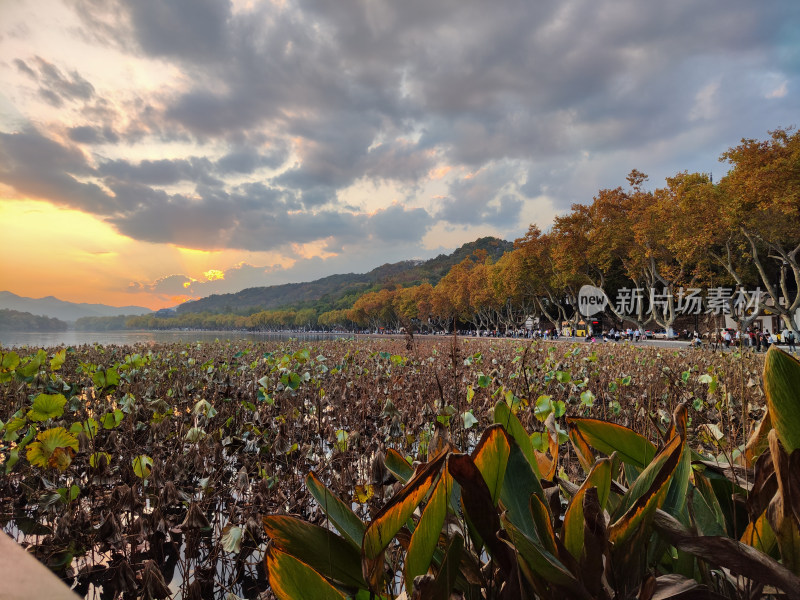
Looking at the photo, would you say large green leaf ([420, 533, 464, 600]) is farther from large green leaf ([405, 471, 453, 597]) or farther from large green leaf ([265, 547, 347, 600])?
large green leaf ([265, 547, 347, 600])

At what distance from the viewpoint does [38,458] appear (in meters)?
2.80

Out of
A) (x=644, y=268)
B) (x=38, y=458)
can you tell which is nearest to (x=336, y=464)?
(x=38, y=458)

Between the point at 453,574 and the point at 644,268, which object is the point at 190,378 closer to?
the point at 453,574

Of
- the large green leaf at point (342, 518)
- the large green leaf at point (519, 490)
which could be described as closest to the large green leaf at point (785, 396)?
the large green leaf at point (519, 490)

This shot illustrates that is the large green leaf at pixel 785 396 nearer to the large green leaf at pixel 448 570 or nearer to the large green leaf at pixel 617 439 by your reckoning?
the large green leaf at pixel 617 439

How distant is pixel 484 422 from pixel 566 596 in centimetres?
410

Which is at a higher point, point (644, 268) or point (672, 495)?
point (644, 268)

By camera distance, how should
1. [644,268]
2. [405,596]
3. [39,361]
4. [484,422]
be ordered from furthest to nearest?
1. [644,268]
2. [39,361]
3. [484,422]
4. [405,596]

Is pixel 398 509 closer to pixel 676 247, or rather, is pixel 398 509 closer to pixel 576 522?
pixel 576 522

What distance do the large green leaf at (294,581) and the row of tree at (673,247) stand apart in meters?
2.27

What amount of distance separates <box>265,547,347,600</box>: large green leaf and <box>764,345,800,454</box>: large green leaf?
81 cm

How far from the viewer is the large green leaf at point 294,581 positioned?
0.77 metres

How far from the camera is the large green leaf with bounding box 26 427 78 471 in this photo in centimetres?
277

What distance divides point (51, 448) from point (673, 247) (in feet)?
95.7
